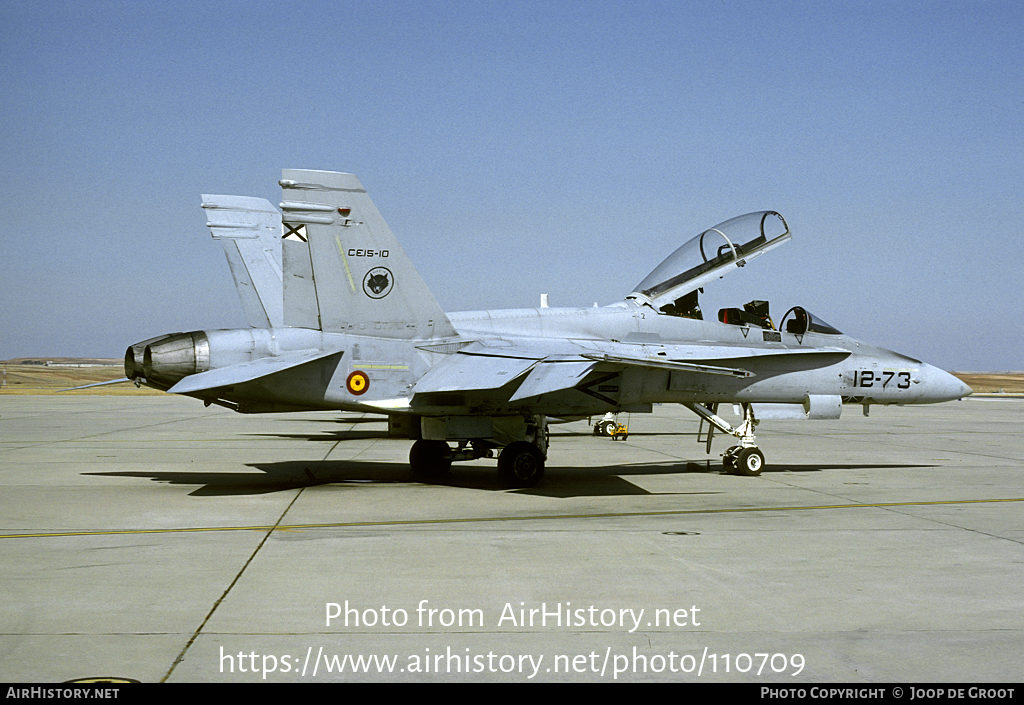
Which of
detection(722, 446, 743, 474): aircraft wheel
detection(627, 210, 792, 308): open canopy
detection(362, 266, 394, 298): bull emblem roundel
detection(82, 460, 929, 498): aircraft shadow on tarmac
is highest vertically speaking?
detection(627, 210, 792, 308): open canopy

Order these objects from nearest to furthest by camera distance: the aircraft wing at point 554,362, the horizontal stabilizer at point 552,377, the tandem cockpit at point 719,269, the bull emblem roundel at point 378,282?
the horizontal stabilizer at point 552,377, the aircraft wing at point 554,362, the bull emblem roundel at point 378,282, the tandem cockpit at point 719,269

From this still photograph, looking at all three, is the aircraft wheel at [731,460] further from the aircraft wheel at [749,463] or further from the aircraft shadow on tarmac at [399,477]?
the aircraft shadow on tarmac at [399,477]

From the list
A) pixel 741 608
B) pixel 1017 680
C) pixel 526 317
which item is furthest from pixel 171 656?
pixel 526 317

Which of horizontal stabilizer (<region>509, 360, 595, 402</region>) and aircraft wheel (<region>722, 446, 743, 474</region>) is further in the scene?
aircraft wheel (<region>722, 446, 743, 474</region>)

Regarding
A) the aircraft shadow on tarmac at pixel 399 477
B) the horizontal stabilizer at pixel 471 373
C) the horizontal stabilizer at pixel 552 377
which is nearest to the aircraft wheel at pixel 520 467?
the aircraft shadow on tarmac at pixel 399 477

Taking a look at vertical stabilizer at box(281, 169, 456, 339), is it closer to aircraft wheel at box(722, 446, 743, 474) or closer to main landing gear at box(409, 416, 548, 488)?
main landing gear at box(409, 416, 548, 488)

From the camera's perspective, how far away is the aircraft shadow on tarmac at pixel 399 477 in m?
12.4

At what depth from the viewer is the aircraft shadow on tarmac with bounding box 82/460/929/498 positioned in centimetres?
1238

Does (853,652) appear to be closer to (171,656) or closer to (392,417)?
(171,656)

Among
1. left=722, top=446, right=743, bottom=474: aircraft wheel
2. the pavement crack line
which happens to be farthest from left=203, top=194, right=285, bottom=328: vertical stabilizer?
left=722, top=446, right=743, bottom=474: aircraft wheel

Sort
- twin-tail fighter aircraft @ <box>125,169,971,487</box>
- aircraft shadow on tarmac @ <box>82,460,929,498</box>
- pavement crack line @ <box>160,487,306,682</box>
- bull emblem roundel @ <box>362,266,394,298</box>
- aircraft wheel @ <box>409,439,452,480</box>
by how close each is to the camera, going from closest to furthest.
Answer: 1. pavement crack line @ <box>160,487,306,682</box>
2. twin-tail fighter aircraft @ <box>125,169,971,487</box>
3. bull emblem roundel @ <box>362,266,394,298</box>
4. aircraft shadow on tarmac @ <box>82,460,929,498</box>
5. aircraft wheel @ <box>409,439,452,480</box>

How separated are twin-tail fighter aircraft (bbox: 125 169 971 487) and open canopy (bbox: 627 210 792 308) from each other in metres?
0.02

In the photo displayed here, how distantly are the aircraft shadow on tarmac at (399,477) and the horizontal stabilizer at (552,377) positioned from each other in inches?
70.5

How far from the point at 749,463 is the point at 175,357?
884 cm
